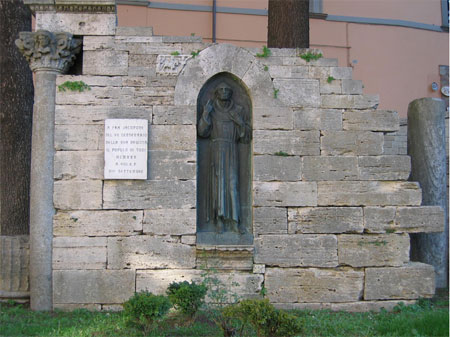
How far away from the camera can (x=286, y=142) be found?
6.93 metres

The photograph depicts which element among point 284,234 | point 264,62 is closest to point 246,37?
point 264,62

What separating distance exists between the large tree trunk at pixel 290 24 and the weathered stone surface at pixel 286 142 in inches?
95.0

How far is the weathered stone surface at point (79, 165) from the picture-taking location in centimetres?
673

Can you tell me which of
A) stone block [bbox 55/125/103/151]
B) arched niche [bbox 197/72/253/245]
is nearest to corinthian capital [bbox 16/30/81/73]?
stone block [bbox 55/125/103/151]

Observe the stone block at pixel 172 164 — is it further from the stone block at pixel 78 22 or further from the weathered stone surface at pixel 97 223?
the stone block at pixel 78 22

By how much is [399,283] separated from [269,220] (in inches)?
78.7

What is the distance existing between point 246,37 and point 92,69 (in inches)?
307

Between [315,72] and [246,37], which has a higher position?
[246,37]

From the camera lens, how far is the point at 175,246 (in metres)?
6.73

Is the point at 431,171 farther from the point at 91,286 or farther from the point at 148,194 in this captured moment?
the point at 91,286

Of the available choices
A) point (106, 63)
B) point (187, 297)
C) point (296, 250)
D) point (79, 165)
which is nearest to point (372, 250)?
point (296, 250)

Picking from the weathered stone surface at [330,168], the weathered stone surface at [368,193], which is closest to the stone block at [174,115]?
the weathered stone surface at [330,168]

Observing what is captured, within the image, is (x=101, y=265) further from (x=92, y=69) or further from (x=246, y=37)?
(x=246, y=37)

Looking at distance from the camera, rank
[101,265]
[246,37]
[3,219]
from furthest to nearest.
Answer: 1. [246,37]
2. [3,219]
3. [101,265]
